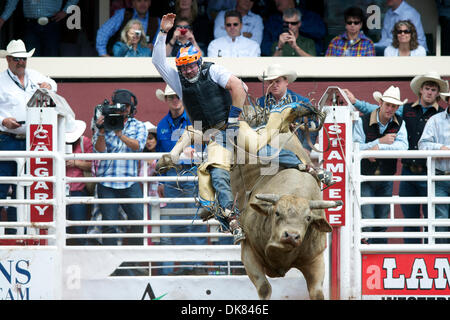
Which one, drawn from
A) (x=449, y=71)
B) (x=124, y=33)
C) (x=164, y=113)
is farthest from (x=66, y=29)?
(x=449, y=71)

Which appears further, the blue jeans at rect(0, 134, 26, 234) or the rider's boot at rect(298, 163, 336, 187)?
the blue jeans at rect(0, 134, 26, 234)

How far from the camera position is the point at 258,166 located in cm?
780

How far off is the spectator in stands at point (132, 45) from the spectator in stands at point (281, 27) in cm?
162

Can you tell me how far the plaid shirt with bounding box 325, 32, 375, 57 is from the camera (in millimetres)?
12117

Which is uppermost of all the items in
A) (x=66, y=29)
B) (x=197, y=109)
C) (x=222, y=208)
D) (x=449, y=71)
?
(x=66, y=29)

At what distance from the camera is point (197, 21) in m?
12.6

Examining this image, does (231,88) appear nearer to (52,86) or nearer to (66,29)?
(52,86)

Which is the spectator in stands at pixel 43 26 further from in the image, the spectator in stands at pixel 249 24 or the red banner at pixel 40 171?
the red banner at pixel 40 171

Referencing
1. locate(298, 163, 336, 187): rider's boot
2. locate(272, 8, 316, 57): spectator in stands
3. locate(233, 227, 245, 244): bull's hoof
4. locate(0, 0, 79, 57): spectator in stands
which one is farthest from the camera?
locate(0, 0, 79, 57): spectator in stands

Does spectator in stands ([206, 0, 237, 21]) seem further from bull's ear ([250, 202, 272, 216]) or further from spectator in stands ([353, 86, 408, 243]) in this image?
bull's ear ([250, 202, 272, 216])

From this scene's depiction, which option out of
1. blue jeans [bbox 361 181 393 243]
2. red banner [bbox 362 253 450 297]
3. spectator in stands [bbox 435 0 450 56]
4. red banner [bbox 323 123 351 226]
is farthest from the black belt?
spectator in stands [bbox 435 0 450 56]

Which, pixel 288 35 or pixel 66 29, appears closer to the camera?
pixel 288 35

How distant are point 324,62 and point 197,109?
4.46 metres

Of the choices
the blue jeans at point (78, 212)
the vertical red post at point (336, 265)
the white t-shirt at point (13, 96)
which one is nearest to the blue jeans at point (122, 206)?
the blue jeans at point (78, 212)
